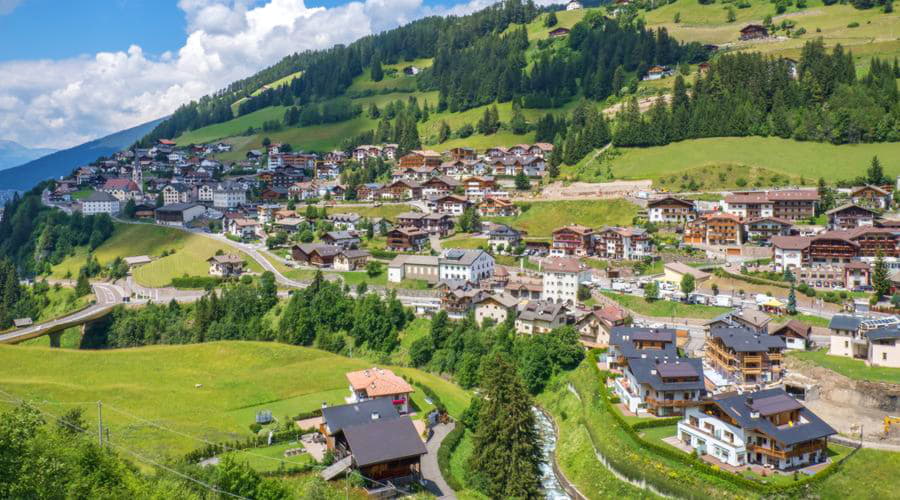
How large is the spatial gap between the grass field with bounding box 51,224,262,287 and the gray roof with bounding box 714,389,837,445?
2285 inches

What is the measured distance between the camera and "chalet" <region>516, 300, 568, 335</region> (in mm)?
52812

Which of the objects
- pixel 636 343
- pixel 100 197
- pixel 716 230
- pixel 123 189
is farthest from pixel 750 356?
pixel 123 189

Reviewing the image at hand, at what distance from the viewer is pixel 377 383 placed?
4197 cm

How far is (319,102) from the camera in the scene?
174375 mm

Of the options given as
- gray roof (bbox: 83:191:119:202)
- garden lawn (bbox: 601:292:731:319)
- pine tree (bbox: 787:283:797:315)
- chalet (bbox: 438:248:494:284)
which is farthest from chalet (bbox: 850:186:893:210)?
gray roof (bbox: 83:191:119:202)

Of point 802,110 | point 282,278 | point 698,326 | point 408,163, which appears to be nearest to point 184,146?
point 408,163

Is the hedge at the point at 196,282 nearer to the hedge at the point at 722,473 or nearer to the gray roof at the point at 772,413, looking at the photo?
the hedge at the point at 722,473

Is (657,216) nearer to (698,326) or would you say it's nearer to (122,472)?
(698,326)

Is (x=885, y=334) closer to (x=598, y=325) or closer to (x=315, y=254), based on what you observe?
(x=598, y=325)

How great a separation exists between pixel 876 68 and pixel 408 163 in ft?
218

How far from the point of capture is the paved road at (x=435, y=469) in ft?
105

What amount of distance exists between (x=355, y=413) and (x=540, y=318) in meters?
21.3

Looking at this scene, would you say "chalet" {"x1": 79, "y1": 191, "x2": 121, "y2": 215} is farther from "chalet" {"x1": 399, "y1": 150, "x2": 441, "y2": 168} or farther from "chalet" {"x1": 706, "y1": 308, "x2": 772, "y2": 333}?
"chalet" {"x1": 706, "y1": 308, "x2": 772, "y2": 333}

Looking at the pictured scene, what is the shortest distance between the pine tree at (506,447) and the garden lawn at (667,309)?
2242cm
